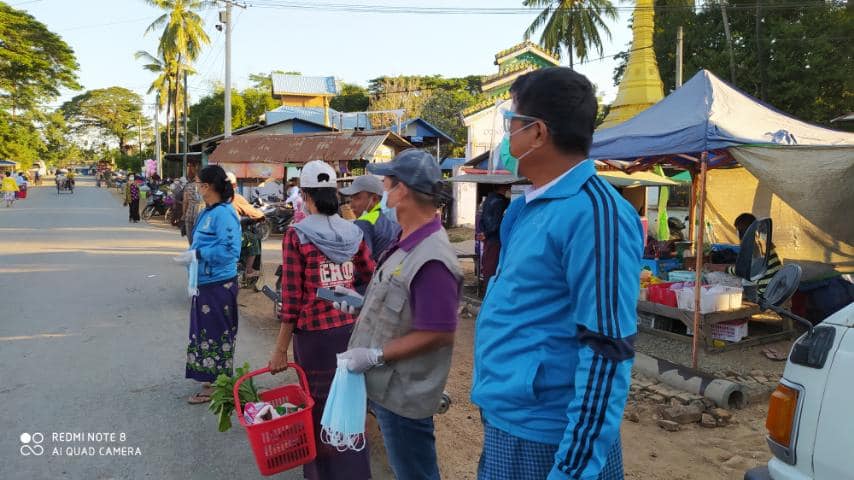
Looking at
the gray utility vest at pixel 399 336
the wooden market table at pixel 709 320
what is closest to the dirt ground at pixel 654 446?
the wooden market table at pixel 709 320

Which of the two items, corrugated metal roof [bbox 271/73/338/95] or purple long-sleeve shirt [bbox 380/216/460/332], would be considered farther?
corrugated metal roof [bbox 271/73/338/95]

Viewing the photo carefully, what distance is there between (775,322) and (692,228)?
11.6ft

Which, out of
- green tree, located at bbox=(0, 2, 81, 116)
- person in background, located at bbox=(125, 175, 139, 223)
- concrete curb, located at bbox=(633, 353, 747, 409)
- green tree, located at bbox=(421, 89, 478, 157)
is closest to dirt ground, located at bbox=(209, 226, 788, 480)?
concrete curb, located at bbox=(633, 353, 747, 409)

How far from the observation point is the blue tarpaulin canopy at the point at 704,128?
5.50 meters

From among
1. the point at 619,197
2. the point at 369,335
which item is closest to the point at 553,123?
the point at 619,197

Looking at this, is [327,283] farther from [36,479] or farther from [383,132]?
[383,132]

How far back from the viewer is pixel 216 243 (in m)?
4.51

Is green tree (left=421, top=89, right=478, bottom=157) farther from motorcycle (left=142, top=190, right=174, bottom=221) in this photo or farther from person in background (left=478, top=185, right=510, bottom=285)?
person in background (left=478, top=185, right=510, bottom=285)

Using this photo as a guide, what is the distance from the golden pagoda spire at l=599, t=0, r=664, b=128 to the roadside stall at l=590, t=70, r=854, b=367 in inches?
238

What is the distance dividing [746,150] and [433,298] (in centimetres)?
451

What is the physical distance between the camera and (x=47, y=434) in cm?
409

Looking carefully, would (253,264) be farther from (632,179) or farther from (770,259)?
(770,259)

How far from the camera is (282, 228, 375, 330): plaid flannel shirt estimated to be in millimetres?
3215

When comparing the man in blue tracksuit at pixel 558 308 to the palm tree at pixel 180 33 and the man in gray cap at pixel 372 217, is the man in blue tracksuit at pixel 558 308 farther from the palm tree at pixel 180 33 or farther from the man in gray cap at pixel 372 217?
the palm tree at pixel 180 33
